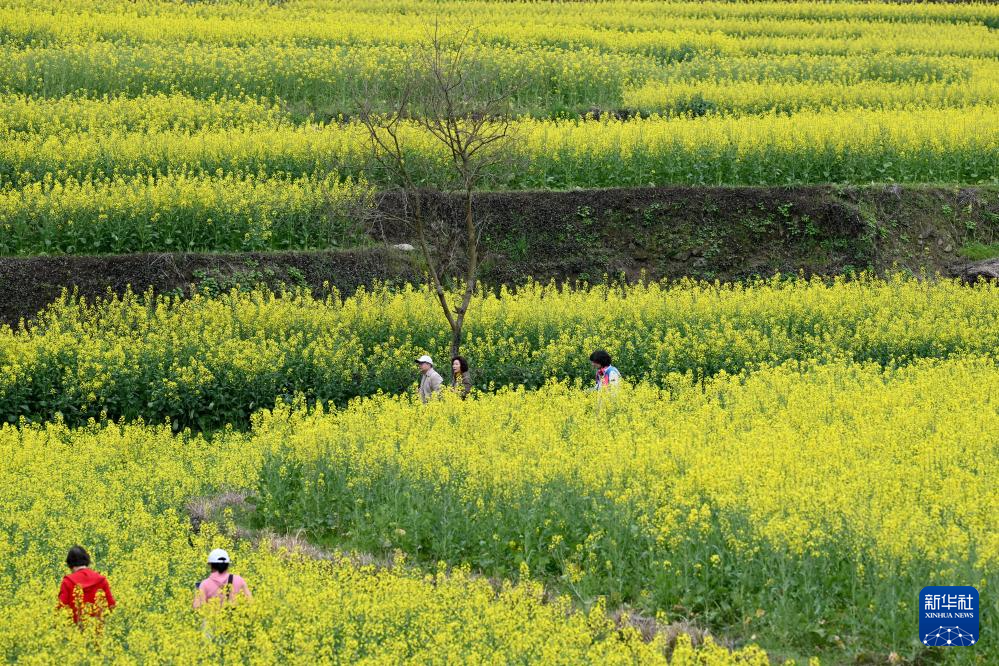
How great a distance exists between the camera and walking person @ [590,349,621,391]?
16.6 m

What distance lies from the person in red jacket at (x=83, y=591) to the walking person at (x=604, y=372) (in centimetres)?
761

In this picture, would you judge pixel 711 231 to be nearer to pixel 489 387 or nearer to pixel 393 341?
pixel 489 387

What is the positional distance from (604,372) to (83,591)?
816cm

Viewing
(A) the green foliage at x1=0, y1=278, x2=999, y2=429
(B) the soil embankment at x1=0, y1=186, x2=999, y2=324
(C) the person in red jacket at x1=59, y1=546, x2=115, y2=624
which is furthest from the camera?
(B) the soil embankment at x1=0, y1=186, x2=999, y2=324

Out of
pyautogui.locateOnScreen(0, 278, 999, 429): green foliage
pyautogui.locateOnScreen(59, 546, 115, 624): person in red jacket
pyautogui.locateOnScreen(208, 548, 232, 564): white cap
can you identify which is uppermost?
pyautogui.locateOnScreen(208, 548, 232, 564): white cap

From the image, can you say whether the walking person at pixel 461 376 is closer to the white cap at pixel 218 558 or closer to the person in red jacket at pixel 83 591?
the white cap at pixel 218 558

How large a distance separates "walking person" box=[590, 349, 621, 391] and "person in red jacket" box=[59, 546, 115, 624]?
7.61 m

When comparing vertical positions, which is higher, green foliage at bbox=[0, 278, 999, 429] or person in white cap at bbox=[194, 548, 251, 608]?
person in white cap at bbox=[194, 548, 251, 608]

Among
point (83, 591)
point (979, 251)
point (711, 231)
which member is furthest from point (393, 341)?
point (979, 251)

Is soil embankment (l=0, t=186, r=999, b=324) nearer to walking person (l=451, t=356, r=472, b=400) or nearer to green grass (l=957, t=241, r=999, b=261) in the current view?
green grass (l=957, t=241, r=999, b=261)

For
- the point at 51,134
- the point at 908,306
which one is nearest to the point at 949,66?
the point at 908,306

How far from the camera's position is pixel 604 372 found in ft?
55.5

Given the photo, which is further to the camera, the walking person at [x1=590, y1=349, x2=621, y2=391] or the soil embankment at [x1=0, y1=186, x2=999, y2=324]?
the soil embankment at [x1=0, y1=186, x2=999, y2=324]

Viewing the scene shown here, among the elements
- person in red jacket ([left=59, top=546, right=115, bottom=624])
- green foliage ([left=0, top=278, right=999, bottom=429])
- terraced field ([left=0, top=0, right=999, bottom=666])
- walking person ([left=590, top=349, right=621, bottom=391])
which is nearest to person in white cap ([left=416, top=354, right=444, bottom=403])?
terraced field ([left=0, top=0, right=999, bottom=666])
